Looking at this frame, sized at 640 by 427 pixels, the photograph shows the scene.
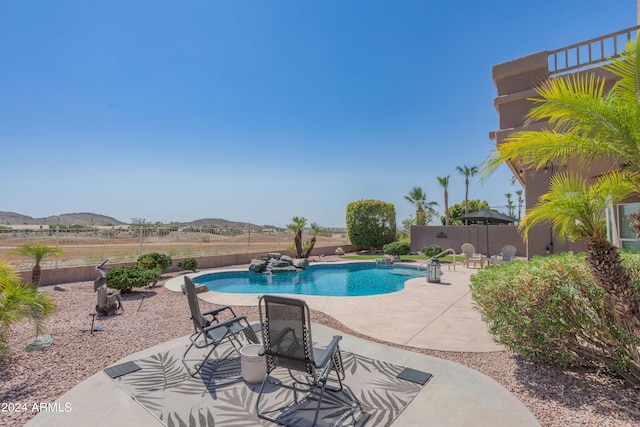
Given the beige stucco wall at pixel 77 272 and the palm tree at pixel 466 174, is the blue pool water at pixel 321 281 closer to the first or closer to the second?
the beige stucco wall at pixel 77 272

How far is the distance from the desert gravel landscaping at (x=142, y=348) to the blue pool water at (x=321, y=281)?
4745 mm

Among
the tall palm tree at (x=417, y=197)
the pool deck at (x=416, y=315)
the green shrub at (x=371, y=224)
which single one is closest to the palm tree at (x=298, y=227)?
the green shrub at (x=371, y=224)

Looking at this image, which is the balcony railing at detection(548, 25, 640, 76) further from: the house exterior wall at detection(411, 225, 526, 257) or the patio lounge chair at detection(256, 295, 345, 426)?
the house exterior wall at detection(411, 225, 526, 257)

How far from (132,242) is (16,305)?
11.0 m

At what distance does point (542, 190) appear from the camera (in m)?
9.79

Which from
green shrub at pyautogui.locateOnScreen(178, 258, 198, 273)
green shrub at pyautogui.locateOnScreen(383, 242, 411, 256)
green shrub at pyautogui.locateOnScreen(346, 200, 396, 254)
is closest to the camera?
green shrub at pyautogui.locateOnScreen(178, 258, 198, 273)

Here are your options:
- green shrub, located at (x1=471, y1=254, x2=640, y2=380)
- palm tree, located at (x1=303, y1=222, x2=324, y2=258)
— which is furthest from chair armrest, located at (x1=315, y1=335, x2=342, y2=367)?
palm tree, located at (x1=303, y1=222, x2=324, y2=258)

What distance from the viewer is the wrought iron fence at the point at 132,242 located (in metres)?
10.8

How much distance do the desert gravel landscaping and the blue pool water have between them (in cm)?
475

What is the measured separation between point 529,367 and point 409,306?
3.54 metres

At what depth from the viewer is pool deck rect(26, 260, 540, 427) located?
9.16ft

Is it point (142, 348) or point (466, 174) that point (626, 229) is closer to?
point (142, 348)

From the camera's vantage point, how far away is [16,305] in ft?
12.4

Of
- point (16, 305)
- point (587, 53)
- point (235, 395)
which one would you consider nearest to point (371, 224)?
point (587, 53)
